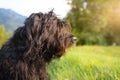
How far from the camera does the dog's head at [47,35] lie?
612 cm

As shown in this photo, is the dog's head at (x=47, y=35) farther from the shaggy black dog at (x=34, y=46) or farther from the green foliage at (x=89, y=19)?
the green foliage at (x=89, y=19)

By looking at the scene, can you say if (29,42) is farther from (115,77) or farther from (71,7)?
(71,7)

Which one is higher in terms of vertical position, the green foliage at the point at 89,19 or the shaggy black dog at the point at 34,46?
the shaggy black dog at the point at 34,46

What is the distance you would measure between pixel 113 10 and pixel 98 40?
16.9 ft

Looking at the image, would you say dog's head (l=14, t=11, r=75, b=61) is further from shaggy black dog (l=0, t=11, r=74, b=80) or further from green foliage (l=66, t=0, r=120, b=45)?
green foliage (l=66, t=0, r=120, b=45)

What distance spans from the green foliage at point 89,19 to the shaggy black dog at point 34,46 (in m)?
37.8

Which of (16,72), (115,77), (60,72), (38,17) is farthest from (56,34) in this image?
(60,72)

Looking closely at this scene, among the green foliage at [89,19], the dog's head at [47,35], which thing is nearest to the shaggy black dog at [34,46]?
the dog's head at [47,35]

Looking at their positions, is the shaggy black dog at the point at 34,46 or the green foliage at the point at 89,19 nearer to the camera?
the shaggy black dog at the point at 34,46

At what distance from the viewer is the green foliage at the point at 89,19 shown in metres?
44.7

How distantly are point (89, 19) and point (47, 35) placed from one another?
38.9 metres

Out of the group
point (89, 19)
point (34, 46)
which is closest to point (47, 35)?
point (34, 46)

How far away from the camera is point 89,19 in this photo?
1767 inches

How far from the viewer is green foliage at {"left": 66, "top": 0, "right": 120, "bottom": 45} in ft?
147
